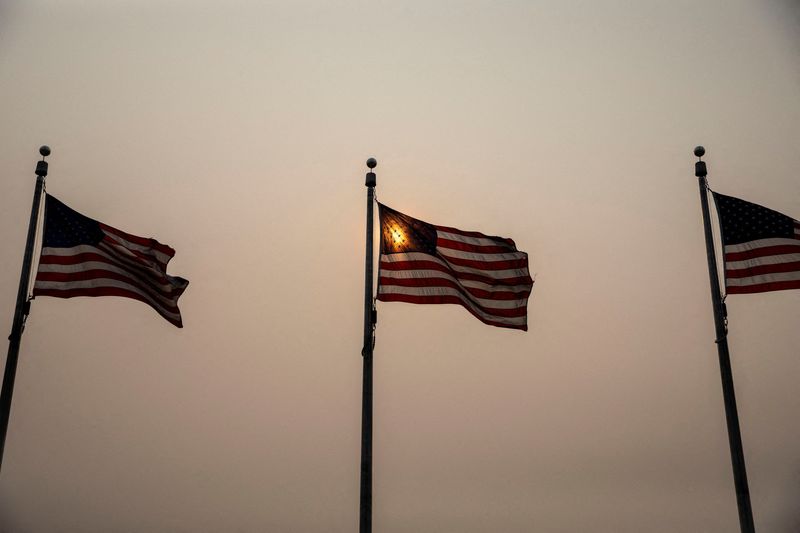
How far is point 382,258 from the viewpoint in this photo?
20891 mm

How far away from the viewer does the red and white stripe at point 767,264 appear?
2120cm

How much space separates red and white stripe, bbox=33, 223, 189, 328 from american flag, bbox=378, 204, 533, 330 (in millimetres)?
5885

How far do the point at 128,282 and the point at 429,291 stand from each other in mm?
7891

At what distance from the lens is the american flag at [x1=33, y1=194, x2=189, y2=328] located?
21094 mm

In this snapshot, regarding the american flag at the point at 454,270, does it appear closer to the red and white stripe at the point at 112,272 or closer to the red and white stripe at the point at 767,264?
the red and white stripe at the point at 767,264

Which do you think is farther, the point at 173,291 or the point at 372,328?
the point at 173,291

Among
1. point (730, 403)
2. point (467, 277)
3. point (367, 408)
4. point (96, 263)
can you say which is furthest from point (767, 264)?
point (96, 263)

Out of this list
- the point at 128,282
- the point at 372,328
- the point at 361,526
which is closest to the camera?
the point at 361,526

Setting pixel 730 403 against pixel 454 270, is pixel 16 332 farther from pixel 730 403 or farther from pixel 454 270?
pixel 730 403

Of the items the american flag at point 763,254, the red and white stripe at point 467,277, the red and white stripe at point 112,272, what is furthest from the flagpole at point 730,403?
the red and white stripe at point 112,272

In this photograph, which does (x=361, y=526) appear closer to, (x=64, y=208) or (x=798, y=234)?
(x=64, y=208)

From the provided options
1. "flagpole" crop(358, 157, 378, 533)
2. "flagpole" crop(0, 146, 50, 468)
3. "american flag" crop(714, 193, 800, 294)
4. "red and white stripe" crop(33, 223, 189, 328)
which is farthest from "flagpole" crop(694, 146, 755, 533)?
"flagpole" crop(0, 146, 50, 468)

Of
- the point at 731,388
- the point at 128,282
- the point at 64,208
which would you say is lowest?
the point at 731,388

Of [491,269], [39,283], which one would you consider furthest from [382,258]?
[39,283]
